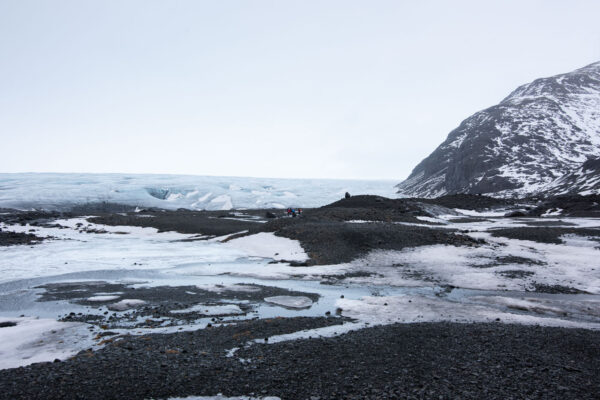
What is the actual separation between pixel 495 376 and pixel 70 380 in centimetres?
780

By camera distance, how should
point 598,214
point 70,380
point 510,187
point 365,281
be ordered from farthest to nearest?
1. point 510,187
2. point 598,214
3. point 365,281
4. point 70,380

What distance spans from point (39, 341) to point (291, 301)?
292 inches

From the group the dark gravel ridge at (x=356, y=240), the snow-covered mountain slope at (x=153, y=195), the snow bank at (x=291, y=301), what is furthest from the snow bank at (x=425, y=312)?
the snow-covered mountain slope at (x=153, y=195)

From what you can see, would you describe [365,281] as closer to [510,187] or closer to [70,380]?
[70,380]

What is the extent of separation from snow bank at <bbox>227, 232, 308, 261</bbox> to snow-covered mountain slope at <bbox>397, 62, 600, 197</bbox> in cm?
7004

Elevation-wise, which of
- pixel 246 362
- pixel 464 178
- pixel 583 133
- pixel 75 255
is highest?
pixel 583 133

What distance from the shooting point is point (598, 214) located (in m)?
38.8

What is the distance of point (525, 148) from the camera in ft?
390

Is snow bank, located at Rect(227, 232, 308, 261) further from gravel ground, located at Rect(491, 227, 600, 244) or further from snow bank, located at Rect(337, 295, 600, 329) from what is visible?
→ gravel ground, located at Rect(491, 227, 600, 244)

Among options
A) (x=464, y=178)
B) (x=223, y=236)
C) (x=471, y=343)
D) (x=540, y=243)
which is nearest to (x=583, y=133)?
(x=464, y=178)

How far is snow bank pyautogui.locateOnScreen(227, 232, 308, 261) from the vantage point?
23.0 metres

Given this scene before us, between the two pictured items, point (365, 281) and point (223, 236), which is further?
point (223, 236)

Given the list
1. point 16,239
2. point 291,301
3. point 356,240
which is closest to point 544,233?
point 356,240

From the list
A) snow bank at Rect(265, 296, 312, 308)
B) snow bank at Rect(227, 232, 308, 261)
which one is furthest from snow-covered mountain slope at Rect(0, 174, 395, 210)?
snow bank at Rect(265, 296, 312, 308)
